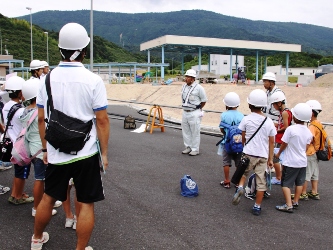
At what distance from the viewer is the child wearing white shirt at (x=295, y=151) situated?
5.09 metres

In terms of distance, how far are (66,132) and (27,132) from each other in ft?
5.14

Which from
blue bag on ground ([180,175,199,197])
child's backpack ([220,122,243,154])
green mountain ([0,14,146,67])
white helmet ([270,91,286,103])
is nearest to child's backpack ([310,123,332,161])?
white helmet ([270,91,286,103])

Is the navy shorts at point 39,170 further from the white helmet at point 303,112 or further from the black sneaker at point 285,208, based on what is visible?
the white helmet at point 303,112

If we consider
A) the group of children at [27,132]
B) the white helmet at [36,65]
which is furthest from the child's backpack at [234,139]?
the white helmet at [36,65]

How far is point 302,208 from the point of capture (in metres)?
5.26

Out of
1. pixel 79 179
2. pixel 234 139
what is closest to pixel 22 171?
pixel 79 179

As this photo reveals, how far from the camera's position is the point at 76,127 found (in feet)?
10.2

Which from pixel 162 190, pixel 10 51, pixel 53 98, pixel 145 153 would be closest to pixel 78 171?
pixel 53 98

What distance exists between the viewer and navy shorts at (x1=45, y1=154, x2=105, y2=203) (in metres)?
3.20

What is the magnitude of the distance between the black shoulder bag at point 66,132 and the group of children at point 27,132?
1014mm

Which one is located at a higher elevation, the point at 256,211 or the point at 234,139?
the point at 234,139

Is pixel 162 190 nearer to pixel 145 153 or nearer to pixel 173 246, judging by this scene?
pixel 173 246

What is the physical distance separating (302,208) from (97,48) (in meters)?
106

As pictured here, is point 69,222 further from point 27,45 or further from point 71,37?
point 27,45
